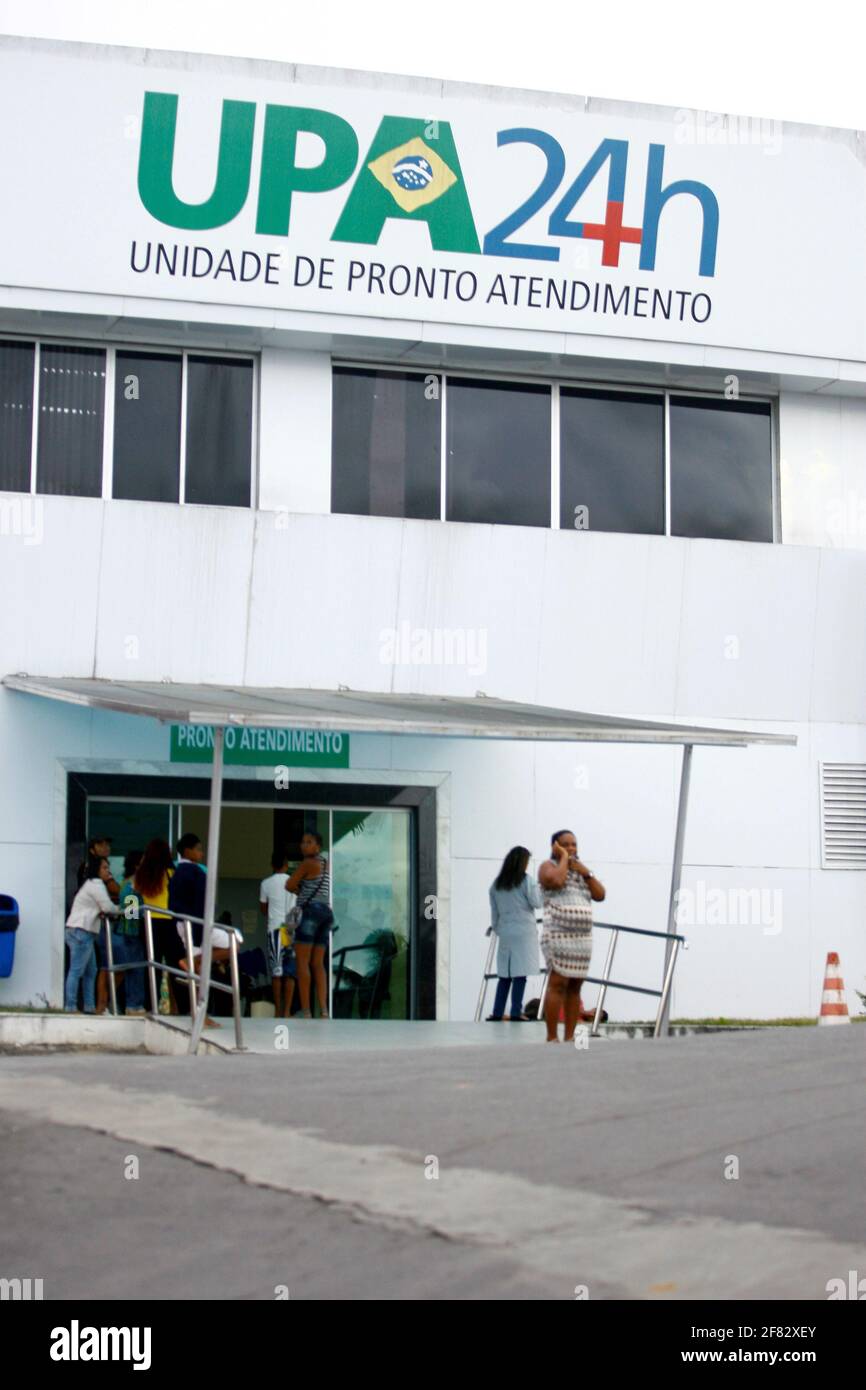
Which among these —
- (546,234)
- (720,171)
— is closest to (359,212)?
(546,234)

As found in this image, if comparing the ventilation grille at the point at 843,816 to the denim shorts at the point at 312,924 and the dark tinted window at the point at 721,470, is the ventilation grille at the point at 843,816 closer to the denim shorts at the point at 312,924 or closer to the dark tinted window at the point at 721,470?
the dark tinted window at the point at 721,470

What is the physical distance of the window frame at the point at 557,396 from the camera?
760 inches

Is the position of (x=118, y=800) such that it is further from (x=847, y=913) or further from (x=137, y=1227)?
(x=137, y=1227)

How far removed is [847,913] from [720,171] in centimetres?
768

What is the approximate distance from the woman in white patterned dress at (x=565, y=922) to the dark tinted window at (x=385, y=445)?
577cm

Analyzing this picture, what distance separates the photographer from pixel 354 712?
14273mm

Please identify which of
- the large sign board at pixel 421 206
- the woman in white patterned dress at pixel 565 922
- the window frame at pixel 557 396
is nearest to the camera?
the woman in white patterned dress at pixel 565 922

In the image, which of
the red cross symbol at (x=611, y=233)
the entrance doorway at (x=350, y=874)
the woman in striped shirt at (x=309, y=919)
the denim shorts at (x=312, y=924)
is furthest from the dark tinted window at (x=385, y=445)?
the denim shorts at (x=312, y=924)

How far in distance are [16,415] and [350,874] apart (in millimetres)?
5416

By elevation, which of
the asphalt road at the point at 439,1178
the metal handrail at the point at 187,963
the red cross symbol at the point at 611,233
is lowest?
the asphalt road at the point at 439,1178

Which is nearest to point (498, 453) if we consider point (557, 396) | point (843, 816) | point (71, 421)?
point (557, 396)

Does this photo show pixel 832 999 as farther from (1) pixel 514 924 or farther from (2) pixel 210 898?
(2) pixel 210 898

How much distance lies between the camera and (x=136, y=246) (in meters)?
18.1
